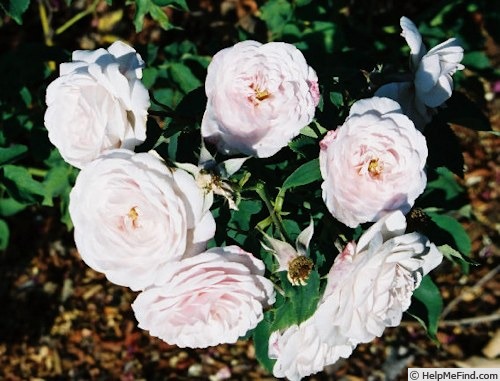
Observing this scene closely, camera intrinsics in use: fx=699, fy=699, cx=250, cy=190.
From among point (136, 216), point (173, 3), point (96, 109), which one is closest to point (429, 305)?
point (136, 216)

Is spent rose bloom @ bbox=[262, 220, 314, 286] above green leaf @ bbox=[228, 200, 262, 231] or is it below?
above

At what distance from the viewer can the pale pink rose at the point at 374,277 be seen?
1282mm

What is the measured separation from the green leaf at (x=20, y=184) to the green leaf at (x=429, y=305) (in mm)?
1135

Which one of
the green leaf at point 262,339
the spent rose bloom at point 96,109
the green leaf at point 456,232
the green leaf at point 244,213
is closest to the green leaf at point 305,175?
the green leaf at point 244,213

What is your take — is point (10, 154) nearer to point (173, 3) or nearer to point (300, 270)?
point (173, 3)

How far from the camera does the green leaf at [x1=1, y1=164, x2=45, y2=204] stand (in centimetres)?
210

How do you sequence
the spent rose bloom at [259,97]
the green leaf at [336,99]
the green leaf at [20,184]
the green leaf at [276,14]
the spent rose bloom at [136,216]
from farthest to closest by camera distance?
1. the green leaf at [276,14]
2. the green leaf at [20,184]
3. the green leaf at [336,99]
4. the spent rose bloom at [259,97]
5. the spent rose bloom at [136,216]

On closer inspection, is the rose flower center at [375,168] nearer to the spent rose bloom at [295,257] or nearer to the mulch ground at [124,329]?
the spent rose bloom at [295,257]

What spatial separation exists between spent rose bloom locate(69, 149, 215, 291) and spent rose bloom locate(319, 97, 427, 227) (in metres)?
0.26

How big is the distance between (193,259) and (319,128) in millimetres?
413

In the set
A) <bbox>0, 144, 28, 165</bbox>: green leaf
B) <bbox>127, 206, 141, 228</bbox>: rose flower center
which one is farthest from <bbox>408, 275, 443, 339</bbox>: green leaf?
<bbox>0, 144, 28, 165</bbox>: green leaf

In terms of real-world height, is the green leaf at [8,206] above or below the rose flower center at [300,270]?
below

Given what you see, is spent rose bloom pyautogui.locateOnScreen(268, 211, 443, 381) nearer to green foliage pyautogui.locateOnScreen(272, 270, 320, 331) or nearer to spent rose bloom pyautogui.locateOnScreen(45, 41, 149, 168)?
green foliage pyautogui.locateOnScreen(272, 270, 320, 331)

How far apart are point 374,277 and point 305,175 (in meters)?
0.27
